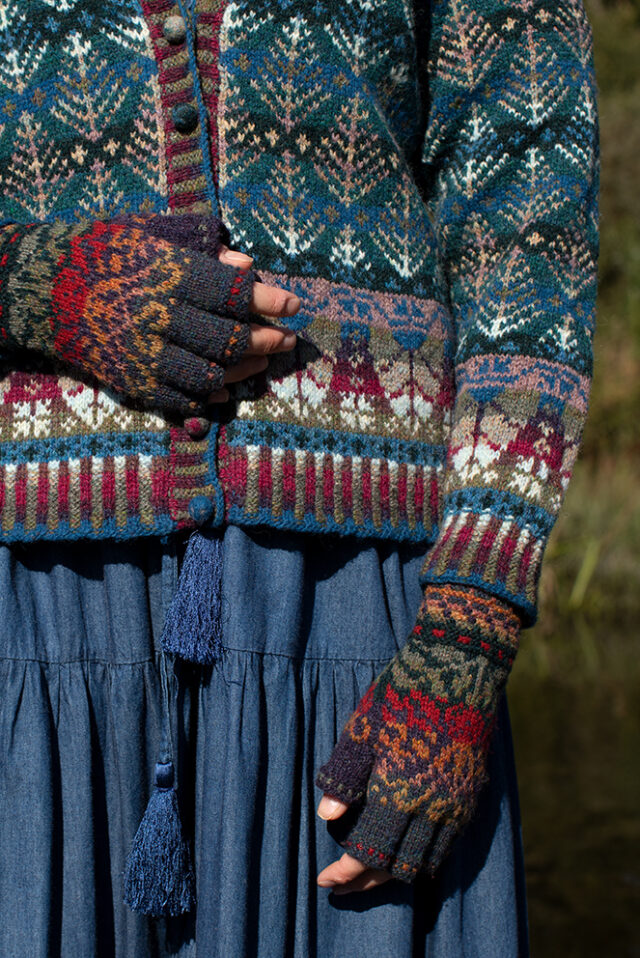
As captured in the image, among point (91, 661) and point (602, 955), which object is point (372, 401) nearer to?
point (91, 661)

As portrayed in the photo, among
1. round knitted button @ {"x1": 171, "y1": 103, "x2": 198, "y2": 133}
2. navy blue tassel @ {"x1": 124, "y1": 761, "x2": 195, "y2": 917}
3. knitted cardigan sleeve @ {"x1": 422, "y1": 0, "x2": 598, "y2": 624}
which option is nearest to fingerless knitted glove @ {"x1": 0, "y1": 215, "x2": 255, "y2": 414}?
round knitted button @ {"x1": 171, "y1": 103, "x2": 198, "y2": 133}

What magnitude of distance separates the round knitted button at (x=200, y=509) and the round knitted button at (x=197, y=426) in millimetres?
66

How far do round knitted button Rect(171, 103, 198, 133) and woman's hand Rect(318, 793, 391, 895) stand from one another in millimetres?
689

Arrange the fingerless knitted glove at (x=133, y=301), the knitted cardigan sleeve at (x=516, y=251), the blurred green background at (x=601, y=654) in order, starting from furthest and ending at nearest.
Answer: the blurred green background at (x=601, y=654) → the knitted cardigan sleeve at (x=516, y=251) → the fingerless knitted glove at (x=133, y=301)

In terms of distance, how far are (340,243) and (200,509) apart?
331mm

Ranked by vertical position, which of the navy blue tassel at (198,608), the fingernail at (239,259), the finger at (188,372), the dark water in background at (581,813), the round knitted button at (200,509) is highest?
the fingernail at (239,259)

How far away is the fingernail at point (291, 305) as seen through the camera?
970 millimetres

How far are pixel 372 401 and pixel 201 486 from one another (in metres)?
0.21

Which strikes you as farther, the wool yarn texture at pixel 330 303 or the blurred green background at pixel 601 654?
the blurred green background at pixel 601 654

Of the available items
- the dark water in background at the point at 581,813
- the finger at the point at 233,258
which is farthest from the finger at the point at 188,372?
the dark water in background at the point at 581,813

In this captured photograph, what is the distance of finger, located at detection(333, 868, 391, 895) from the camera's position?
98cm

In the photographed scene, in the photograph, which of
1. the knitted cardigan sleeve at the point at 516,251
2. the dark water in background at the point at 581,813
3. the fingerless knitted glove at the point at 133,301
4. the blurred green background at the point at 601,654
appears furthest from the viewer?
the blurred green background at the point at 601,654

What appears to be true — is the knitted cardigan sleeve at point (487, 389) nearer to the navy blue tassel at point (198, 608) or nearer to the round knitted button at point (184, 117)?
the navy blue tassel at point (198, 608)

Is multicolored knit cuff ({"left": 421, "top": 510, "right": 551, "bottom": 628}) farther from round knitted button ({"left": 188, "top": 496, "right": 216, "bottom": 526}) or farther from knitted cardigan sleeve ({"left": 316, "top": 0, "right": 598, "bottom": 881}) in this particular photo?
round knitted button ({"left": 188, "top": 496, "right": 216, "bottom": 526})
